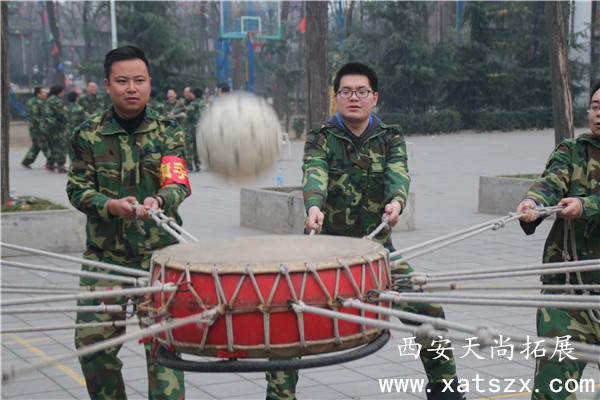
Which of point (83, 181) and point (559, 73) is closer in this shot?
point (83, 181)

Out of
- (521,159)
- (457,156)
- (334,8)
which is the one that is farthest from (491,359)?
(334,8)

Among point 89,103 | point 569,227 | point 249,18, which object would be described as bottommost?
point 569,227

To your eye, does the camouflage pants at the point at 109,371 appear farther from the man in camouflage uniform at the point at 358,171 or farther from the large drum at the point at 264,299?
the large drum at the point at 264,299

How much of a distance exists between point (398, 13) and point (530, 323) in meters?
25.7

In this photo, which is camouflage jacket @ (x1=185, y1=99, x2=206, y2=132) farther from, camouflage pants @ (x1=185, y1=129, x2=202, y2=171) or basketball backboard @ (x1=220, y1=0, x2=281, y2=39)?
basketball backboard @ (x1=220, y1=0, x2=281, y2=39)

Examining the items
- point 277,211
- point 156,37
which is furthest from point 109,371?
point 156,37

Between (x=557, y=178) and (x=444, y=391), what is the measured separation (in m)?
1.28

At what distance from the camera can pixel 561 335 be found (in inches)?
137

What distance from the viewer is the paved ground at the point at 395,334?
4.73 meters

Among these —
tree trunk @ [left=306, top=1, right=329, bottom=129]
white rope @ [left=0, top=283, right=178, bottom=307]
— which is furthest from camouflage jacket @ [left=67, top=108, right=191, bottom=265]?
tree trunk @ [left=306, top=1, right=329, bottom=129]

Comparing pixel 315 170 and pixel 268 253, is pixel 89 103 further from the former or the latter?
pixel 268 253

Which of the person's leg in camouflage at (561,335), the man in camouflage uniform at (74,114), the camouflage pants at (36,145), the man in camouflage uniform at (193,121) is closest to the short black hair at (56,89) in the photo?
the man in camouflage uniform at (74,114)

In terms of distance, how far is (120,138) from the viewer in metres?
4.01

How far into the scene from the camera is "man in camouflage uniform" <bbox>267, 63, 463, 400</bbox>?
4.21 m
